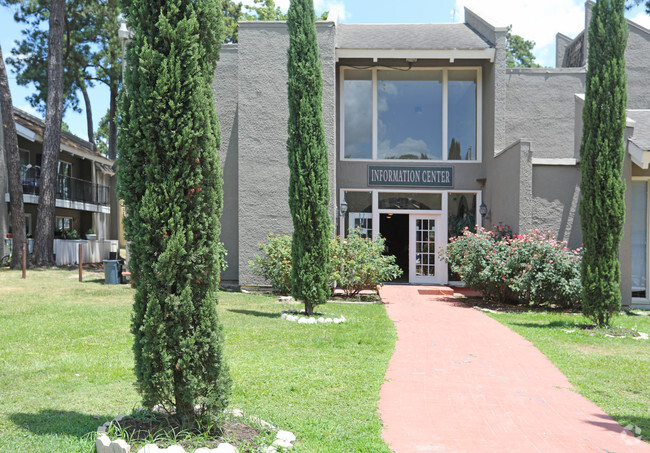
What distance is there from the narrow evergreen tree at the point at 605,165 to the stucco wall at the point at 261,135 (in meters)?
7.26

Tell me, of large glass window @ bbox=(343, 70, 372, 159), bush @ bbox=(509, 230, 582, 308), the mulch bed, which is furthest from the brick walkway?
large glass window @ bbox=(343, 70, 372, 159)

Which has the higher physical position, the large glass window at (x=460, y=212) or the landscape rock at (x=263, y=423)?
the large glass window at (x=460, y=212)

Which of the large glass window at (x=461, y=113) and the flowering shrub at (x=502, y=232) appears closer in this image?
the flowering shrub at (x=502, y=232)

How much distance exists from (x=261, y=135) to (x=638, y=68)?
1137 centimetres

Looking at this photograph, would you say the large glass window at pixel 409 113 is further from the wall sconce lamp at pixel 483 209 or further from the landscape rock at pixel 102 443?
the landscape rock at pixel 102 443

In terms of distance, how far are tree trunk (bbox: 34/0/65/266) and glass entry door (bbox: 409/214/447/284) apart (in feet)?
46.7

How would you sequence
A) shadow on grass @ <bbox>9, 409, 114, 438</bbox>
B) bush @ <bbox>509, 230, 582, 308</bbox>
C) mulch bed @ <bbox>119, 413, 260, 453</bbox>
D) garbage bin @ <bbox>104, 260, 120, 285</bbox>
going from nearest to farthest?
mulch bed @ <bbox>119, 413, 260, 453</bbox>
shadow on grass @ <bbox>9, 409, 114, 438</bbox>
bush @ <bbox>509, 230, 582, 308</bbox>
garbage bin @ <bbox>104, 260, 120, 285</bbox>

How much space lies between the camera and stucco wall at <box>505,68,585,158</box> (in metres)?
16.4

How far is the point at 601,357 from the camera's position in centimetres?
745

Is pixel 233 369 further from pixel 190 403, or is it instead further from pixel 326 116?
pixel 326 116

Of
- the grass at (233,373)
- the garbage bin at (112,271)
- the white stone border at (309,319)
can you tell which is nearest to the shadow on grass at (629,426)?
the grass at (233,373)

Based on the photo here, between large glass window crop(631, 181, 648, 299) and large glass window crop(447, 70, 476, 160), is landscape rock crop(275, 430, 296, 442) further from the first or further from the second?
large glass window crop(447, 70, 476, 160)

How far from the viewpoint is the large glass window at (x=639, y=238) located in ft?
42.8

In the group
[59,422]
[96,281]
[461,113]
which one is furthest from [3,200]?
[59,422]
